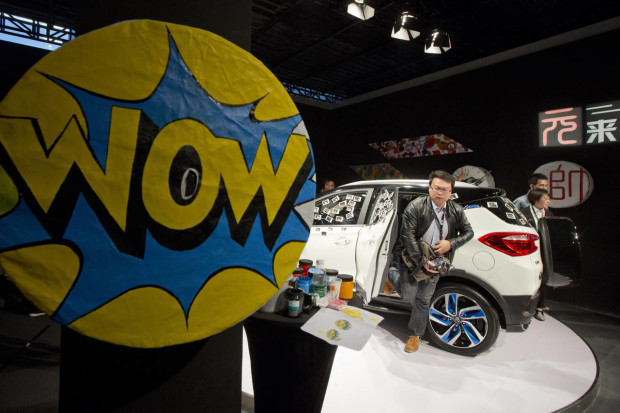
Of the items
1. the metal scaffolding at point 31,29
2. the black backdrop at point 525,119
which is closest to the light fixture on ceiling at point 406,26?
the black backdrop at point 525,119

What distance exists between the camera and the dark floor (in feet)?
7.17

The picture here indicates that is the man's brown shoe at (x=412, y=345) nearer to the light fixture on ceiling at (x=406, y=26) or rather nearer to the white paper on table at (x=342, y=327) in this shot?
the white paper on table at (x=342, y=327)

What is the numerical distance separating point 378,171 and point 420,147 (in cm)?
119

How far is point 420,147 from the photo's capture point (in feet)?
21.7

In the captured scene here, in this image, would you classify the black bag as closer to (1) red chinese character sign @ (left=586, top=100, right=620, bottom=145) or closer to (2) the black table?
(2) the black table

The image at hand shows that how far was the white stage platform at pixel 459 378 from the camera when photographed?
222 cm

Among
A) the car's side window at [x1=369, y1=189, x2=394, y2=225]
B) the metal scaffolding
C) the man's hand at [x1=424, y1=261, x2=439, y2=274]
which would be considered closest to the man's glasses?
the car's side window at [x1=369, y1=189, x2=394, y2=225]

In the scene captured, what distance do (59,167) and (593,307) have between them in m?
5.82

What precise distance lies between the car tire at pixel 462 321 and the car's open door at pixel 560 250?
1.02m

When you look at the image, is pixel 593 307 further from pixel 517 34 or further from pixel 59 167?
pixel 59 167

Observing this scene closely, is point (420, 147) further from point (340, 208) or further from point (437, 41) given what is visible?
point (340, 208)

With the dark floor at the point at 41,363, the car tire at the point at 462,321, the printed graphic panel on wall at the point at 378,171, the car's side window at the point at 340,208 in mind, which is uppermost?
the printed graphic panel on wall at the point at 378,171

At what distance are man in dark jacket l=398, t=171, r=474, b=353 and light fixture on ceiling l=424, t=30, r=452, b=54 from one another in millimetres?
2991

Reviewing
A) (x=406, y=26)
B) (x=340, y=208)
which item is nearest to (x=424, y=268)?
(x=340, y=208)
